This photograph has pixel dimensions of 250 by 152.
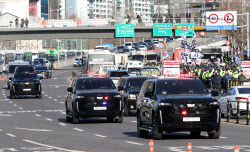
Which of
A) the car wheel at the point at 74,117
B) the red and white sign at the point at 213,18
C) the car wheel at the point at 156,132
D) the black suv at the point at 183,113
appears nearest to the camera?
the black suv at the point at 183,113

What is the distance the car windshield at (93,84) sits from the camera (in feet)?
83.6

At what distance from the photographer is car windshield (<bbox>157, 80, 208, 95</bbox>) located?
18203 millimetres

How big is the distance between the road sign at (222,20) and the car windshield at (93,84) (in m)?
49.0

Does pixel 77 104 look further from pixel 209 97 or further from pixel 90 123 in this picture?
pixel 209 97

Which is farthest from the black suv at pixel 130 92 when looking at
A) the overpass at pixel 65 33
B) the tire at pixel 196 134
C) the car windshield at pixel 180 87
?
the overpass at pixel 65 33

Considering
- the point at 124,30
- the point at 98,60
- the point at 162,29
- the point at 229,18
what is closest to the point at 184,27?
the point at 162,29

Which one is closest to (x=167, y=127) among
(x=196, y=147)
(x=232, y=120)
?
(x=196, y=147)

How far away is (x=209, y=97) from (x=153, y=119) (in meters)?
1.54

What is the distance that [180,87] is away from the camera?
18.4 metres

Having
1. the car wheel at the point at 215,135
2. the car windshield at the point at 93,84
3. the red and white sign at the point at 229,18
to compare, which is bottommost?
the car wheel at the point at 215,135

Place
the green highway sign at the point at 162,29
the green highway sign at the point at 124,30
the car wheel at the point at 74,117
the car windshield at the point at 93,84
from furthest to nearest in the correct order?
the green highway sign at the point at 124,30 < the green highway sign at the point at 162,29 < the car windshield at the point at 93,84 < the car wheel at the point at 74,117

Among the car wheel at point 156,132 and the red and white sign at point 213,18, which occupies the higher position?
the red and white sign at point 213,18

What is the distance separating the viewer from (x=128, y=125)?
79.5 feet

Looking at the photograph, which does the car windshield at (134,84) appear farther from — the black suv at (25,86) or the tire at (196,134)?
the black suv at (25,86)
